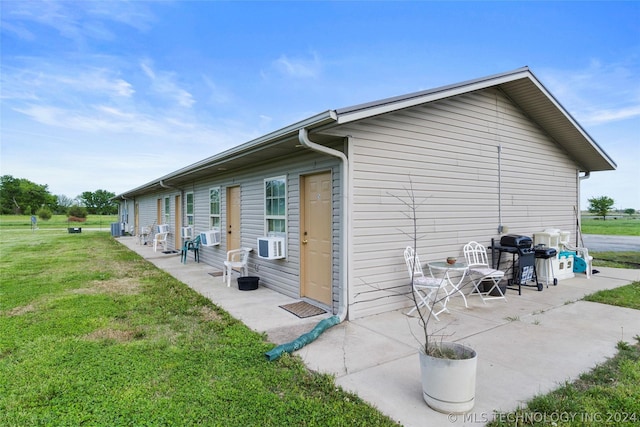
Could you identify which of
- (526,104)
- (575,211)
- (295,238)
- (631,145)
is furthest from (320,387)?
(631,145)

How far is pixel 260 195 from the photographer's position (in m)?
6.55

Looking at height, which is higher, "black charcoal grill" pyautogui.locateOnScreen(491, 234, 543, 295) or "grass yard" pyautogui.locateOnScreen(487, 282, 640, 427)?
"black charcoal grill" pyautogui.locateOnScreen(491, 234, 543, 295)

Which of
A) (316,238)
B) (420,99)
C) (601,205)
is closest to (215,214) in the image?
(316,238)

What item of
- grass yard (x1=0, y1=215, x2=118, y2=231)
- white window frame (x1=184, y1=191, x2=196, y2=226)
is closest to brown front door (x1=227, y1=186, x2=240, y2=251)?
white window frame (x1=184, y1=191, x2=196, y2=226)

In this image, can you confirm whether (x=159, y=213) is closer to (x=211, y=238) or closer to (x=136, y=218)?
(x=136, y=218)

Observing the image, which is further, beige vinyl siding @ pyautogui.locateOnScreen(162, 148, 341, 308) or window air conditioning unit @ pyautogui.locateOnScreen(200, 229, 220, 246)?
window air conditioning unit @ pyautogui.locateOnScreen(200, 229, 220, 246)

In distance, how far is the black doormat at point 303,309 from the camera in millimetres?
4559

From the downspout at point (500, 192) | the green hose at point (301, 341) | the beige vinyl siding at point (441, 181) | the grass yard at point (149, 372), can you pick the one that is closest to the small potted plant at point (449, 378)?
the grass yard at point (149, 372)

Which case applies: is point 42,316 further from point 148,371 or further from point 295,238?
point 295,238

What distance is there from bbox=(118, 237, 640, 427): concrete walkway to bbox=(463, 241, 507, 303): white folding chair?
220 mm

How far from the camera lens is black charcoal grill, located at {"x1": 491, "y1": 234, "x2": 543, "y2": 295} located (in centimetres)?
570

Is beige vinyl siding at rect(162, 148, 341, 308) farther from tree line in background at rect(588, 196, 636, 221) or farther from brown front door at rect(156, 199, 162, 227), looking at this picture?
tree line in background at rect(588, 196, 636, 221)

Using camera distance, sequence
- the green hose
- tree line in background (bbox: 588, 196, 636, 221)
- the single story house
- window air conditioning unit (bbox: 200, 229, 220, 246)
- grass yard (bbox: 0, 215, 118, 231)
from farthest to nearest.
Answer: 1. tree line in background (bbox: 588, 196, 636, 221)
2. grass yard (bbox: 0, 215, 118, 231)
3. window air conditioning unit (bbox: 200, 229, 220, 246)
4. the single story house
5. the green hose

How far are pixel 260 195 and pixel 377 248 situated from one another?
286 cm
